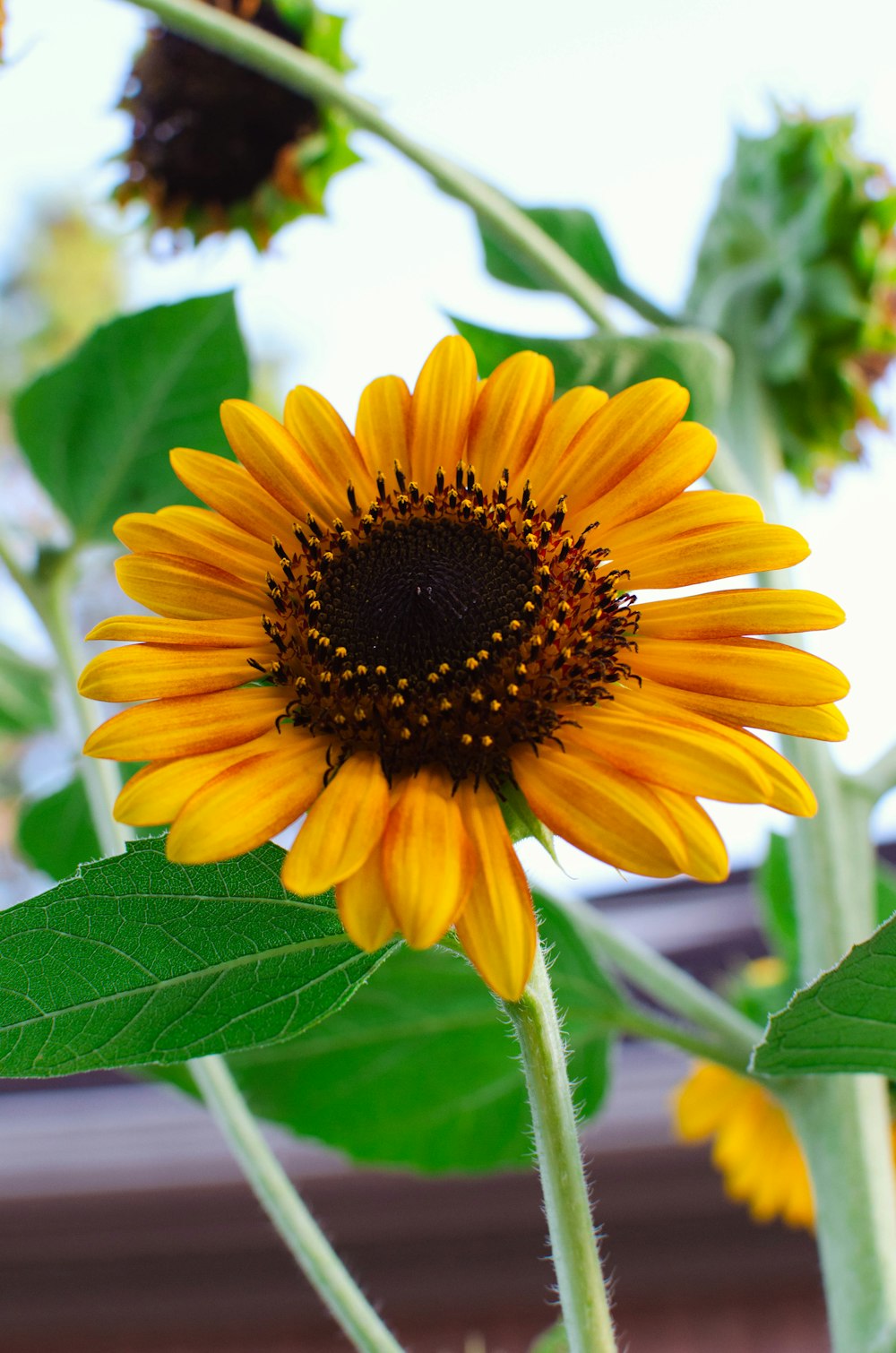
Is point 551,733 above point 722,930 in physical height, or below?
below

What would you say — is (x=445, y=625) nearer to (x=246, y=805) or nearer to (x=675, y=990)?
(x=246, y=805)

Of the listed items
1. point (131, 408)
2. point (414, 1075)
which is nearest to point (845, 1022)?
point (414, 1075)

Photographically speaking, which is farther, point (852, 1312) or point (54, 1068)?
point (852, 1312)

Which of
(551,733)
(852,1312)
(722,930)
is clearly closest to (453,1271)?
(722,930)

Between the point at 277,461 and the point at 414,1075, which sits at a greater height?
the point at 277,461

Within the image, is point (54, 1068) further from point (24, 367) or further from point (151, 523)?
point (24, 367)

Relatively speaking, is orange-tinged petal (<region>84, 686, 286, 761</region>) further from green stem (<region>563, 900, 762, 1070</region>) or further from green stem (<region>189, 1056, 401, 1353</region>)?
green stem (<region>563, 900, 762, 1070</region>)

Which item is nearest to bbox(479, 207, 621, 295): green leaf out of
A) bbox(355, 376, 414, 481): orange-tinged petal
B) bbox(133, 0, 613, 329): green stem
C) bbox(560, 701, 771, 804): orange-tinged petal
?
bbox(133, 0, 613, 329): green stem
